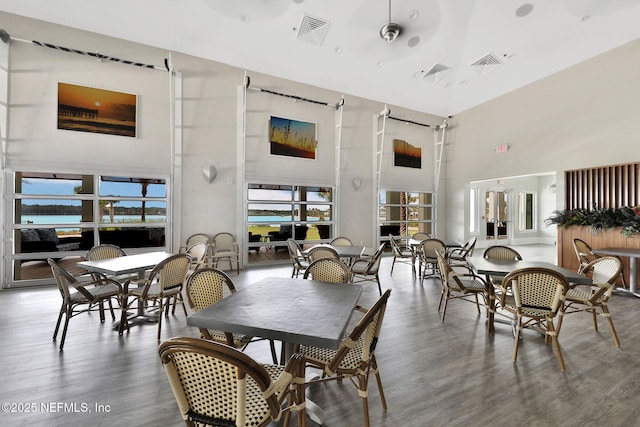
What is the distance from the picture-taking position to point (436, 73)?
739 cm

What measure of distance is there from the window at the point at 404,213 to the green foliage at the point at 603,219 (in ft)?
12.2

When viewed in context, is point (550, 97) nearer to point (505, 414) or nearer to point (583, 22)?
point (583, 22)

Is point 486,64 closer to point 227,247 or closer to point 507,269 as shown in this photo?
point 507,269

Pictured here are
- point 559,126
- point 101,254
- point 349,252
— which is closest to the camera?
point 101,254

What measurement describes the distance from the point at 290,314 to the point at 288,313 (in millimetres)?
23

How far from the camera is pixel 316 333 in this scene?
4.79 feet

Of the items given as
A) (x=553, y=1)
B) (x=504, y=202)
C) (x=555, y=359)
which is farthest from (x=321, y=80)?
(x=504, y=202)

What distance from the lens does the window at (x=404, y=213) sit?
8.88 m

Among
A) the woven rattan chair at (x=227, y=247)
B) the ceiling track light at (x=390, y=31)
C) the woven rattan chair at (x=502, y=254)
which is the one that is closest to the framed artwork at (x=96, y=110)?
the woven rattan chair at (x=227, y=247)

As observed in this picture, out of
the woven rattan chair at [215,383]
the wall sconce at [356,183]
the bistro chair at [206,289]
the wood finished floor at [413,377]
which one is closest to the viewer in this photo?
the woven rattan chair at [215,383]

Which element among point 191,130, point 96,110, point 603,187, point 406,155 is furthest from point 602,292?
point 96,110

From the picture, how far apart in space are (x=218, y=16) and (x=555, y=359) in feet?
24.0

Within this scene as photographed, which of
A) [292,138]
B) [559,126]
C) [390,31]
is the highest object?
[390,31]

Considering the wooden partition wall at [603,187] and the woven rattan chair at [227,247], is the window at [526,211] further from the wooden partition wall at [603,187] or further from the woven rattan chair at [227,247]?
the woven rattan chair at [227,247]
